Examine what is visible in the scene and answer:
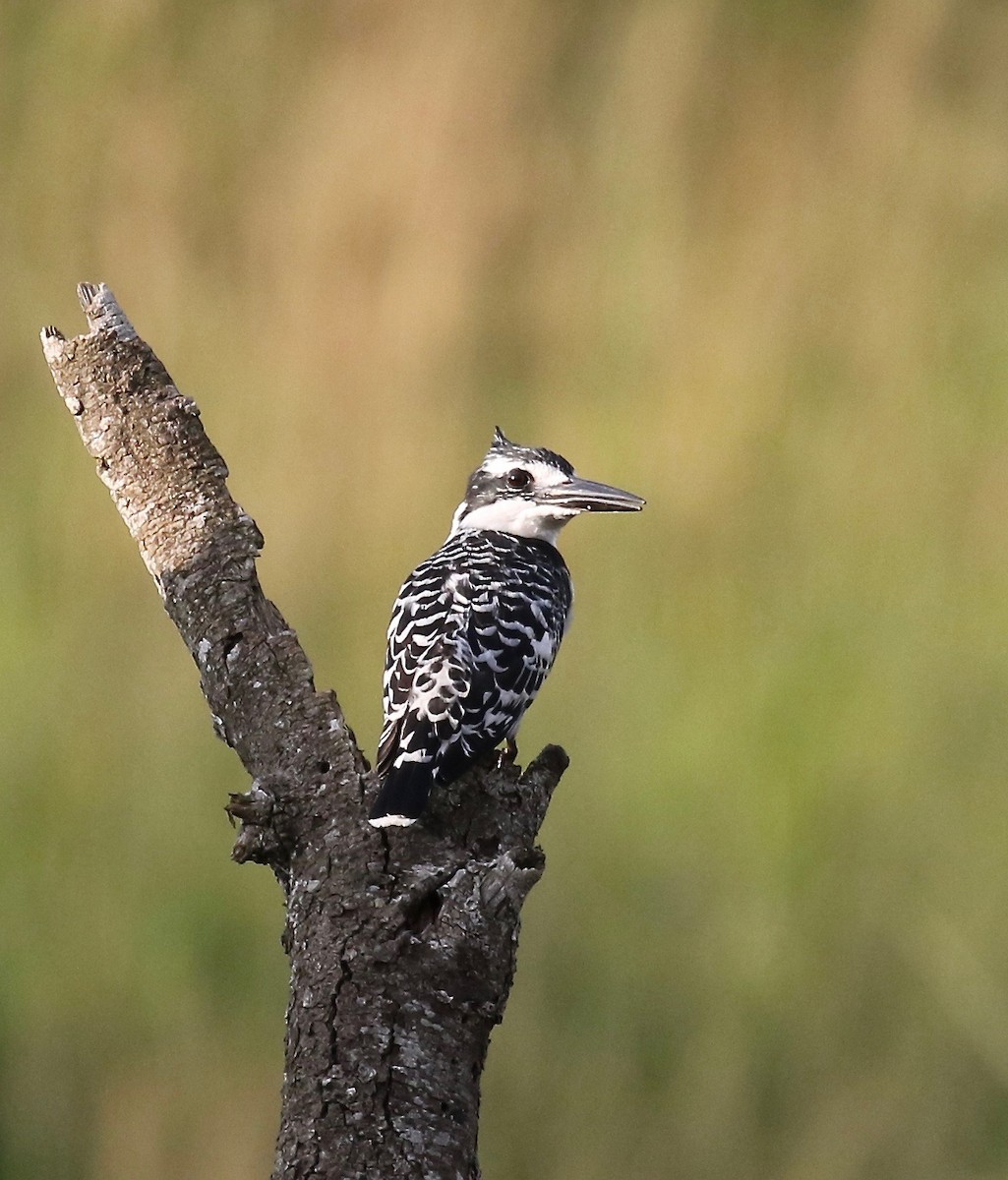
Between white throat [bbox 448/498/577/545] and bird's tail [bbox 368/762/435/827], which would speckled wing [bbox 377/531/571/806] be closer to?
bird's tail [bbox 368/762/435/827]

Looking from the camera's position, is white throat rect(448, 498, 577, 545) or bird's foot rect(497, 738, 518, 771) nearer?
bird's foot rect(497, 738, 518, 771)

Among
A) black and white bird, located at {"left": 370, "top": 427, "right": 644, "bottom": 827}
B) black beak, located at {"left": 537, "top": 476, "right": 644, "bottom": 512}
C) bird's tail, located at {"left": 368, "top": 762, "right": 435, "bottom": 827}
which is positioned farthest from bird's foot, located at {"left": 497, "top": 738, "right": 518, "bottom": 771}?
black beak, located at {"left": 537, "top": 476, "right": 644, "bottom": 512}

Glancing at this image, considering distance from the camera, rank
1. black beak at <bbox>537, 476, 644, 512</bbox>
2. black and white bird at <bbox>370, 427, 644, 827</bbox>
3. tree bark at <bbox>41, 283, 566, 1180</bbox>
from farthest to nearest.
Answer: black beak at <bbox>537, 476, 644, 512</bbox> < black and white bird at <bbox>370, 427, 644, 827</bbox> < tree bark at <bbox>41, 283, 566, 1180</bbox>

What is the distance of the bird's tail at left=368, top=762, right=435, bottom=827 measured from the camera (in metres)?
1.57

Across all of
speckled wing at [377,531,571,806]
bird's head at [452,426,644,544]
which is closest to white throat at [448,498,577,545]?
bird's head at [452,426,644,544]

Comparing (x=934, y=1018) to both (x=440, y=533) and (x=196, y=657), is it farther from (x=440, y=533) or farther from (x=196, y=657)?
(x=196, y=657)

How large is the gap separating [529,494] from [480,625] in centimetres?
38

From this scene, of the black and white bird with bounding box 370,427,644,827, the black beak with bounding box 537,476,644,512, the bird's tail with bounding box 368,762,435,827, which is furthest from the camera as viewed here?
the black beak with bounding box 537,476,644,512

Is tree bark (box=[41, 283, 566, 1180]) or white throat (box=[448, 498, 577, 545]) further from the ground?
white throat (box=[448, 498, 577, 545])

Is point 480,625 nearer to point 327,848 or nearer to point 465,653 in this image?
point 465,653

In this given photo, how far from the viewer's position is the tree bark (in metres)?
1.45

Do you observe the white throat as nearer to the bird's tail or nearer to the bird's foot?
the bird's foot

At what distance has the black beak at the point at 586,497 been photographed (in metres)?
2.20

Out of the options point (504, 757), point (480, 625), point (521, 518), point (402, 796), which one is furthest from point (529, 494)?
point (402, 796)
